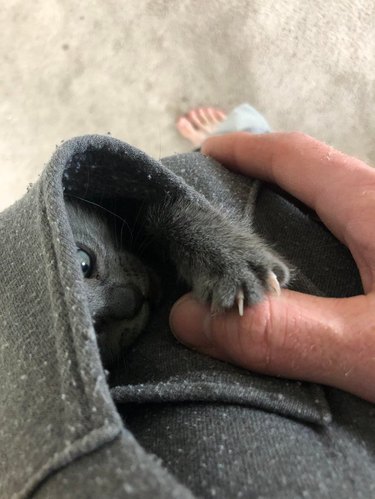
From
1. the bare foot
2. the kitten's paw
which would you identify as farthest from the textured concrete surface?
the kitten's paw

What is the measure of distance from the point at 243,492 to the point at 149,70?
141cm

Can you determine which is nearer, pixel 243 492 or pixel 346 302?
pixel 243 492

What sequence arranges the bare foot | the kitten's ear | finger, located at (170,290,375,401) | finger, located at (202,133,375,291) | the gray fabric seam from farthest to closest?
the bare foot → the kitten's ear → finger, located at (202,133,375,291) → finger, located at (170,290,375,401) → the gray fabric seam

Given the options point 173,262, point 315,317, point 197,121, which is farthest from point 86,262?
point 197,121

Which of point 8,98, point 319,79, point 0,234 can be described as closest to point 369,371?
point 0,234

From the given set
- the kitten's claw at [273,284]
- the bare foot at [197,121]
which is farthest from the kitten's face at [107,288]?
the bare foot at [197,121]

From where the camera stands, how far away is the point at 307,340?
2.44 ft

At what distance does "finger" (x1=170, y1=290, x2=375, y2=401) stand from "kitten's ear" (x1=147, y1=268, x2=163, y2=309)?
214mm

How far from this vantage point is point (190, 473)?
1.95 feet

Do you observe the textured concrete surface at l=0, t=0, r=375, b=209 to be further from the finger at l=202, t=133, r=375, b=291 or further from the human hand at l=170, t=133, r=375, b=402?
the human hand at l=170, t=133, r=375, b=402

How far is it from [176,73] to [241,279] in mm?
1066

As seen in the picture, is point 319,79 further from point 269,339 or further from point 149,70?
point 269,339

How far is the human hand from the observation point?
736 millimetres

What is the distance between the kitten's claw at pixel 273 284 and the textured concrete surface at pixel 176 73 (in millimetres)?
907
